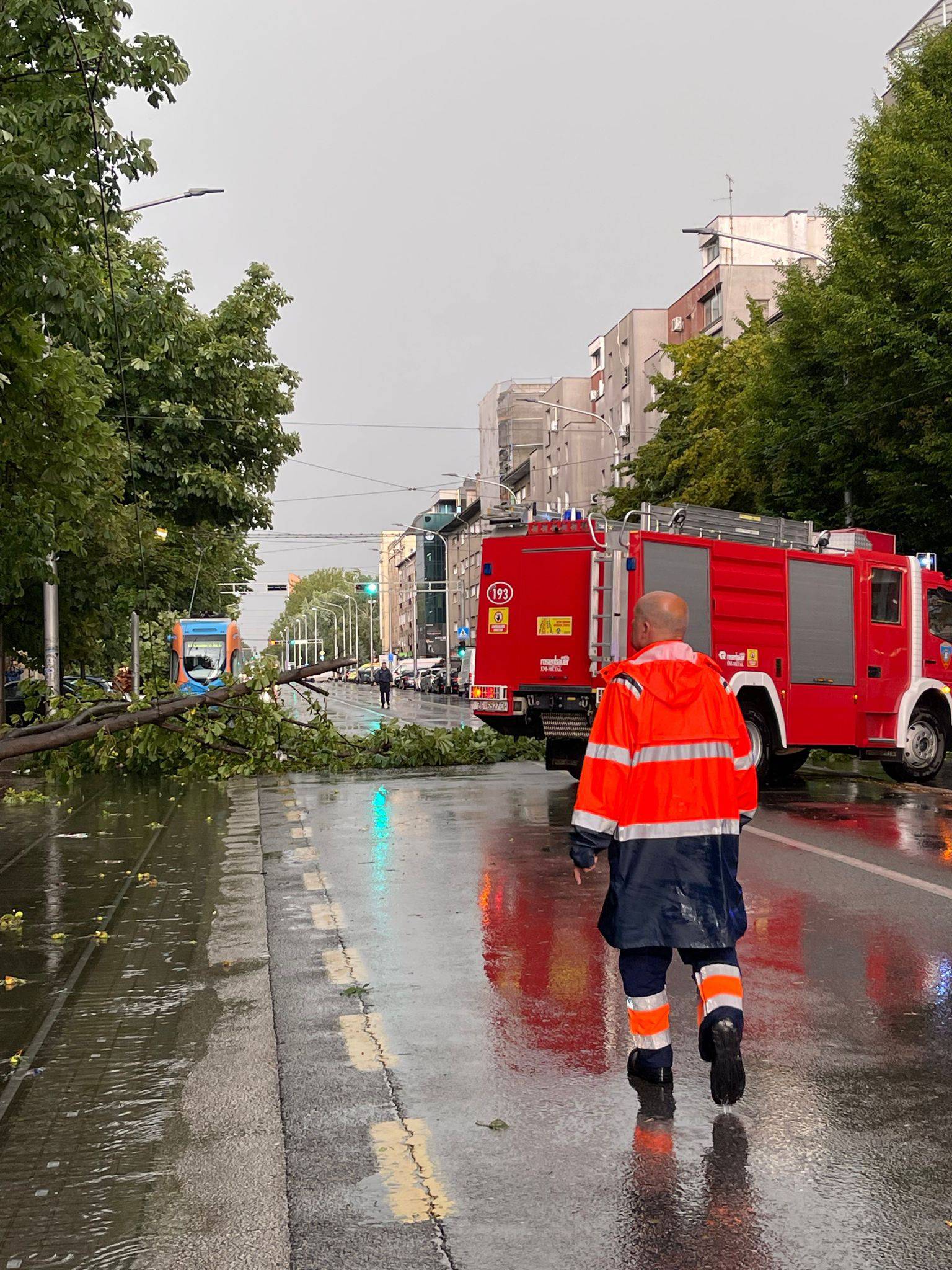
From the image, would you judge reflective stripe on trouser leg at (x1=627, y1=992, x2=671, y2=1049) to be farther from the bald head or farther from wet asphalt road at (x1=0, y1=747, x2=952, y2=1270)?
the bald head

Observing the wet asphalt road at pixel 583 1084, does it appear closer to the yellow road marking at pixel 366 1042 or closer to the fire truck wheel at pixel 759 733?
the yellow road marking at pixel 366 1042

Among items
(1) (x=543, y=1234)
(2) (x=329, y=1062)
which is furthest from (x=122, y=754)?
(1) (x=543, y=1234)

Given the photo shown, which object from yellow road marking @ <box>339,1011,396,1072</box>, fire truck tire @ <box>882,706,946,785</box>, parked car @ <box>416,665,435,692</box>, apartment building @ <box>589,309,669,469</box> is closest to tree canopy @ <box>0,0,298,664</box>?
yellow road marking @ <box>339,1011,396,1072</box>

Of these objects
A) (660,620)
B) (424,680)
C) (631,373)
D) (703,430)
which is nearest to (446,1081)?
(660,620)

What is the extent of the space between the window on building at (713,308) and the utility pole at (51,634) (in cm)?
4115

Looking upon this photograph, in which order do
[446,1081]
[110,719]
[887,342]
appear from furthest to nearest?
[887,342]
[110,719]
[446,1081]

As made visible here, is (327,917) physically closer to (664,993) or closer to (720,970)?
(664,993)

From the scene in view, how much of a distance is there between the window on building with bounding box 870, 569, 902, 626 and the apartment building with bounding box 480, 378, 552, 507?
280 feet

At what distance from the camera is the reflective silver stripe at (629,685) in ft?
16.8

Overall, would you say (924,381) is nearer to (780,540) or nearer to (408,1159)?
(780,540)

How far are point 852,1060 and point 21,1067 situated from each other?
316 centimetres

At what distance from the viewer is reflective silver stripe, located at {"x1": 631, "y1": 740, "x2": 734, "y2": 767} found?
5.08m

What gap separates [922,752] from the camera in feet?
61.8

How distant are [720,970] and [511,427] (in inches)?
4138
